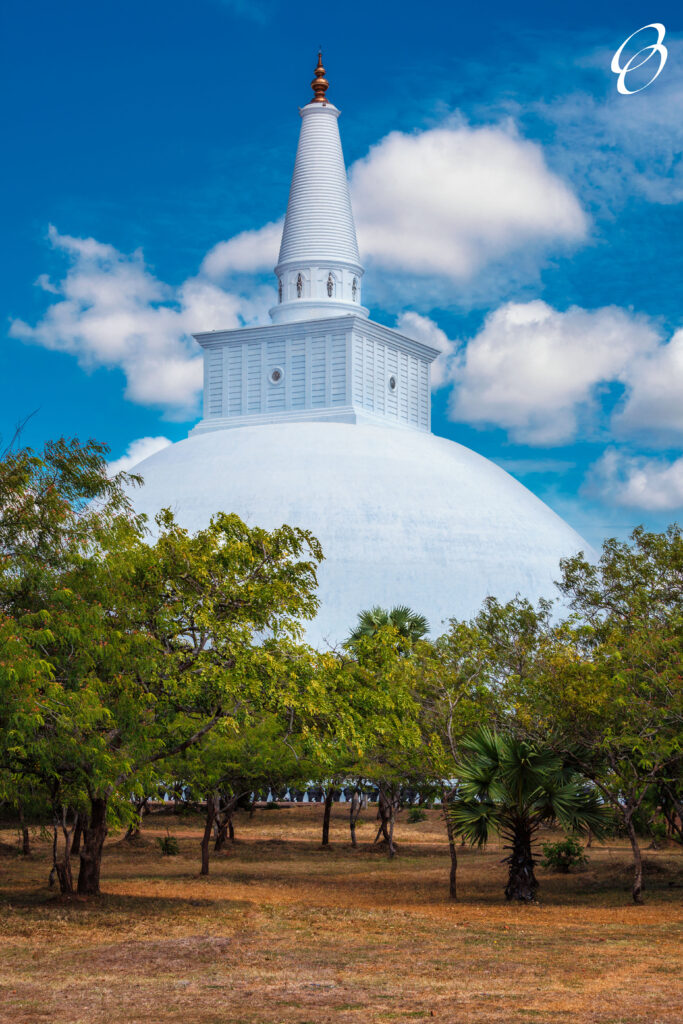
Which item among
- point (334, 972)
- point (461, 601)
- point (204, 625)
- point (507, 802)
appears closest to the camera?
point (334, 972)

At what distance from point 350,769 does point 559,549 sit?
2141cm

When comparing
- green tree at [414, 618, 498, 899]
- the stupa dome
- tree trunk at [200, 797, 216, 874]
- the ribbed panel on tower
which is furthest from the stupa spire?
green tree at [414, 618, 498, 899]

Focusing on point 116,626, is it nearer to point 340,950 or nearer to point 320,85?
point 340,950

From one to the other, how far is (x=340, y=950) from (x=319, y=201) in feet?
142

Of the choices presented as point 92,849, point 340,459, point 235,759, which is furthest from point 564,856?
point 340,459

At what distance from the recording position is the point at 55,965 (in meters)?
14.3

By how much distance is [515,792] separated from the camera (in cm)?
2075

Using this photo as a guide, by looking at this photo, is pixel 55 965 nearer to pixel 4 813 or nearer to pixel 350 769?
pixel 350 769

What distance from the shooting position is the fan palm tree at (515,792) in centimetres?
2059

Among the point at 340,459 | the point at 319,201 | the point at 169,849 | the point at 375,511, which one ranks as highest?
the point at 319,201

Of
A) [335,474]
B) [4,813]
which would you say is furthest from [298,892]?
[335,474]

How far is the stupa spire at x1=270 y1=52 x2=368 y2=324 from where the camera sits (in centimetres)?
5356

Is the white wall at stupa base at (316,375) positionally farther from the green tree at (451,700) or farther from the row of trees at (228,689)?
the row of trees at (228,689)

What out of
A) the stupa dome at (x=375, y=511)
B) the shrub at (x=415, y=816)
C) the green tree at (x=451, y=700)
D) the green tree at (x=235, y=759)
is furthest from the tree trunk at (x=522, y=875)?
the shrub at (x=415, y=816)
